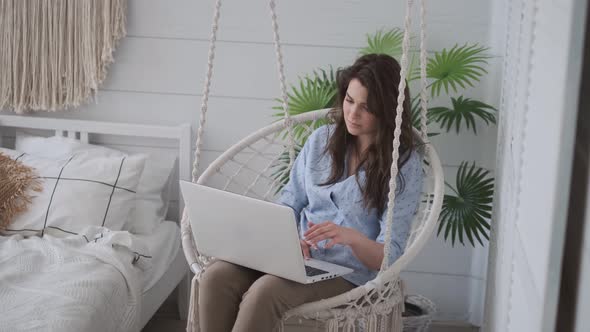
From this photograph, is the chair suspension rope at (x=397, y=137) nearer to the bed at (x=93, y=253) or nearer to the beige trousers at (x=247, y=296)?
the beige trousers at (x=247, y=296)

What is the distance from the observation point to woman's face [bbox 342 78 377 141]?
205 cm

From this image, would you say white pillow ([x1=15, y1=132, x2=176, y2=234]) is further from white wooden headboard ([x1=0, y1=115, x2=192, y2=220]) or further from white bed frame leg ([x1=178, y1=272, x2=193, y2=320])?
white bed frame leg ([x1=178, y1=272, x2=193, y2=320])

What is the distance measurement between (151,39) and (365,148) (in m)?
1.19

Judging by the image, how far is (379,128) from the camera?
2.08m

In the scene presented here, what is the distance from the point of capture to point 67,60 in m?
2.94

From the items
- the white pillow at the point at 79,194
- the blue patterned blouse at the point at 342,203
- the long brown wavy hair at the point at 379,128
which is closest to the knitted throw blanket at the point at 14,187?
the white pillow at the point at 79,194

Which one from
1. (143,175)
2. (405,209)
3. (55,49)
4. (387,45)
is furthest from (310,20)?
(405,209)

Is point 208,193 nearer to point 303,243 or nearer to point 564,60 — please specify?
point 303,243

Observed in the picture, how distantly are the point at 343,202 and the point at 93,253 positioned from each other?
0.83m

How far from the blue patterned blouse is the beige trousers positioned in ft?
0.39

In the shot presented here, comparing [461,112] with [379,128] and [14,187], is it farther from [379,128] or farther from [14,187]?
[14,187]

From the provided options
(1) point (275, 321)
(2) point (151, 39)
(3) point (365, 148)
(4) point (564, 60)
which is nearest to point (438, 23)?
(3) point (365, 148)

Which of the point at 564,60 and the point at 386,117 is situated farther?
the point at 386,117

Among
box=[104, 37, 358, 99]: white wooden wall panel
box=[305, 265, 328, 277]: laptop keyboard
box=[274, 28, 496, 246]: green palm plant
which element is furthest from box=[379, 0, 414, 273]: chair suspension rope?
box=[104, 37, 358, 99]: white wooden wall panel
